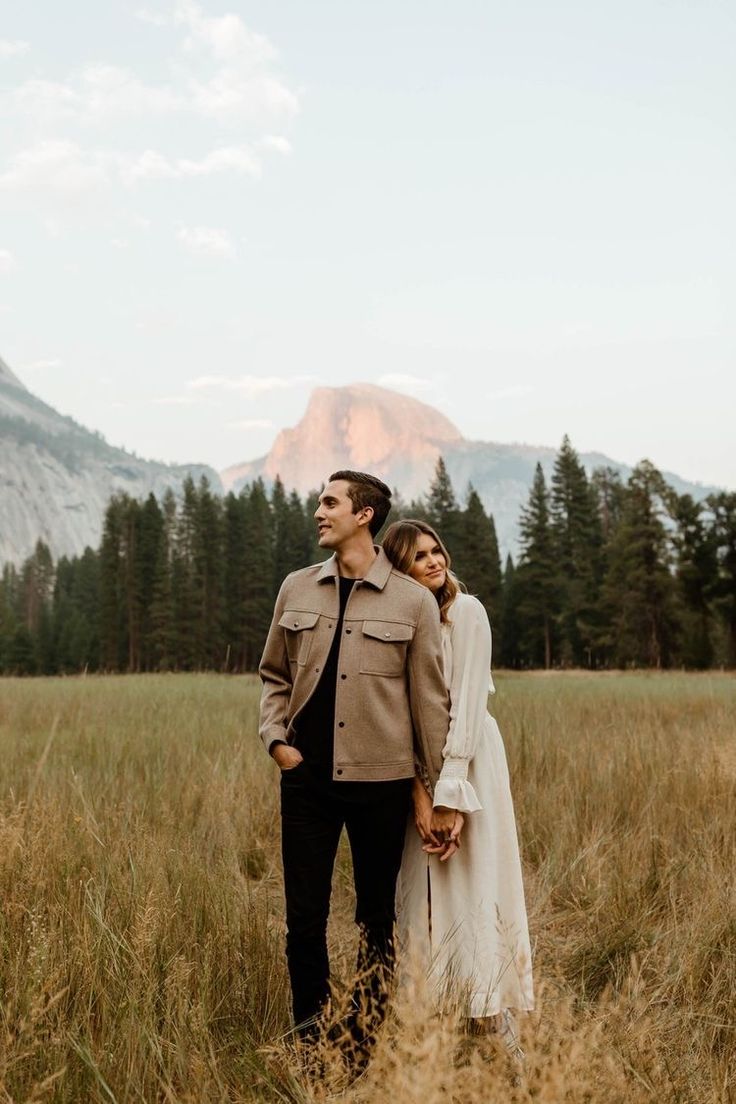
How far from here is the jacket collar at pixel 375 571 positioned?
2830 mm

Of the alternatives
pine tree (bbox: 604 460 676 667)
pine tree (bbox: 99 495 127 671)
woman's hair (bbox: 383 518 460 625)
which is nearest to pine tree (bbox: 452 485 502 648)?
pine tree (bbox: 604 460 676 667)

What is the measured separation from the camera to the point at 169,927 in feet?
10.2

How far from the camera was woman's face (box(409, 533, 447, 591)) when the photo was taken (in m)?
3.03

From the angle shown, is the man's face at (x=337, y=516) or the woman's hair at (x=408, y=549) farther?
the woman's hair at (x=408, y=549)

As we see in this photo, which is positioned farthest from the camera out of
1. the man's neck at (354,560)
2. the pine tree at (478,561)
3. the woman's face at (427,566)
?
the pine tree at (478,561)

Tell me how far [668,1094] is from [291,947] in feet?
3.93

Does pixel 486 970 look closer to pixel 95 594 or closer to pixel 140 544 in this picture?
pixel 140 544

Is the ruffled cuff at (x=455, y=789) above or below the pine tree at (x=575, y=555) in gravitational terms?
below

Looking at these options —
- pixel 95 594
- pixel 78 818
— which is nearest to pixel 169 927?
pixel 78 818

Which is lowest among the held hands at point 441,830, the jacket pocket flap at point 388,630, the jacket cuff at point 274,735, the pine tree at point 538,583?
the held hands at point 441,830

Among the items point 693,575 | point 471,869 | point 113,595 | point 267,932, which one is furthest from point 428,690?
point 113,595

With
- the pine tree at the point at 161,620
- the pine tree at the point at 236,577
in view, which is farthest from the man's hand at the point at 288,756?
the pine tree at the point at 161,620

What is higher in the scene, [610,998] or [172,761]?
[172,761]

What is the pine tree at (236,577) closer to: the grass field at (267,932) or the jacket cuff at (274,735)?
the grass field at (267,932)
